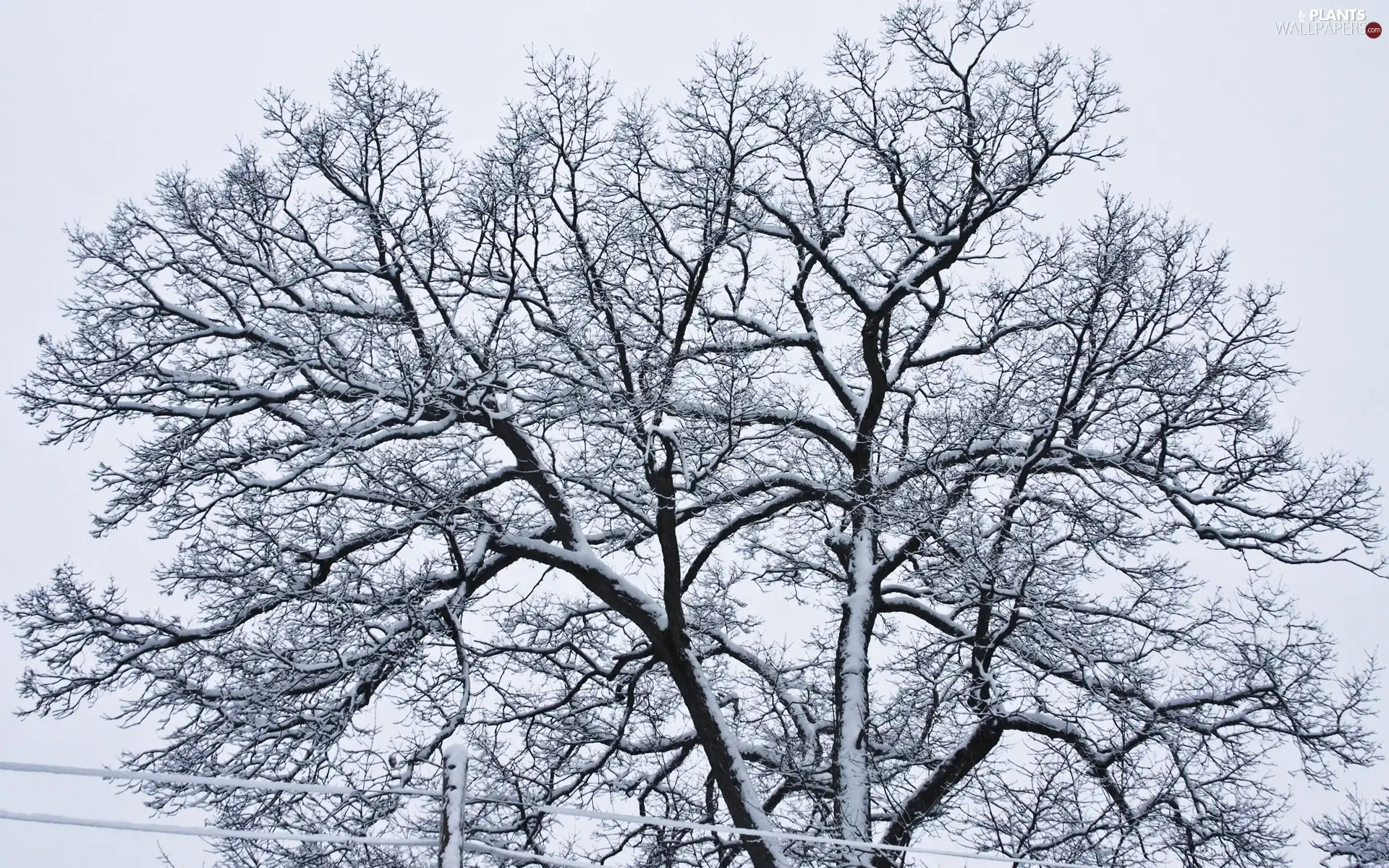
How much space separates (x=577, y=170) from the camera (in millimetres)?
11523

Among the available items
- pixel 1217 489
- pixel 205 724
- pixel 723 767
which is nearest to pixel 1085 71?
pixel 1217 489

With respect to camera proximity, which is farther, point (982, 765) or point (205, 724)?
point (982, 765)

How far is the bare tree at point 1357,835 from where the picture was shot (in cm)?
962

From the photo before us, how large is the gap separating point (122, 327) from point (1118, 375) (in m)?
9.49

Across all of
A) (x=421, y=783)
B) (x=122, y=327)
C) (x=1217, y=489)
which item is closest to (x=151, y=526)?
(x=122, y=327)

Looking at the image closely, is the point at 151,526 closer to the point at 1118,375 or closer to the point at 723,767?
the point at 723,767

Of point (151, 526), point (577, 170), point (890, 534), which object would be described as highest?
point (577, 170)

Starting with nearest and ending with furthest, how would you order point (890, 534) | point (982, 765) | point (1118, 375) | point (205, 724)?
point (205, 724) < point (982, 765) < point (1118, 375) < point (890, 534)

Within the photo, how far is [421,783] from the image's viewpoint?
10.1m

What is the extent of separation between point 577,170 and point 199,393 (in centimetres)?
412

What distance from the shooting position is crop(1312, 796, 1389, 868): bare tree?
9617mm

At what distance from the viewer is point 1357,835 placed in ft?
33.5

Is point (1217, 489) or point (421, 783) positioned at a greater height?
point (1217, 489)

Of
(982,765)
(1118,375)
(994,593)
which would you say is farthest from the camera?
(1118,375)
